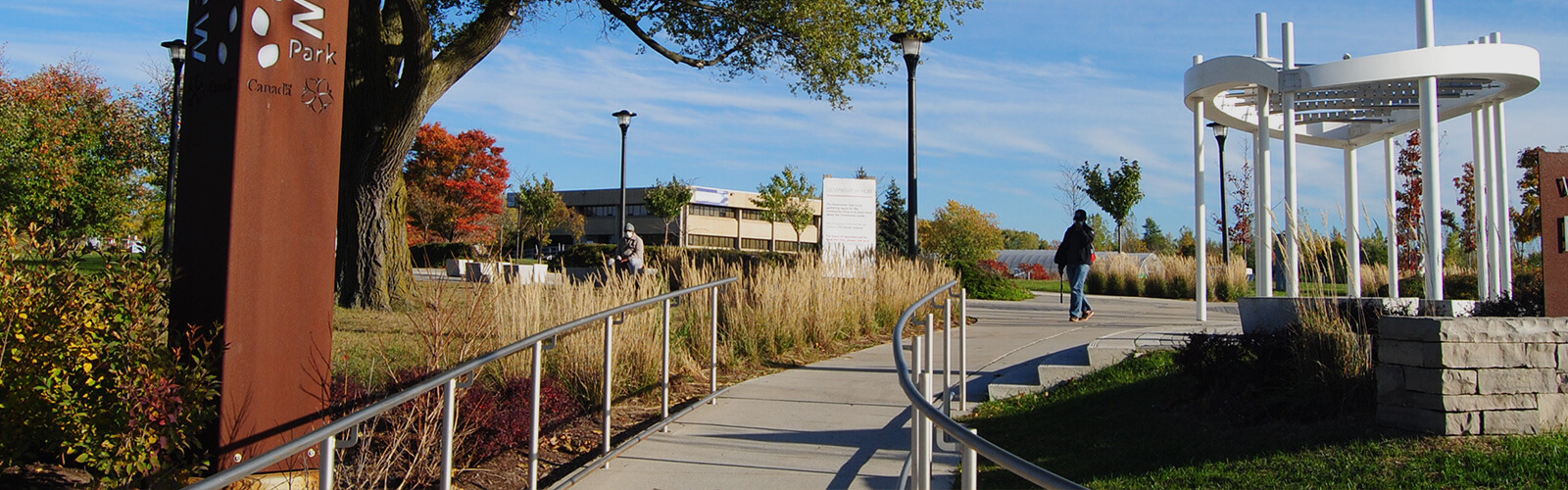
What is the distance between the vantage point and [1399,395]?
225 inches

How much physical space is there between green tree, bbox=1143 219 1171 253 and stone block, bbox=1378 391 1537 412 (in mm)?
36825

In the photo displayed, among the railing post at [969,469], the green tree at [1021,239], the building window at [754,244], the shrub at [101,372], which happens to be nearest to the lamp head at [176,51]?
the shrub at [101,372]

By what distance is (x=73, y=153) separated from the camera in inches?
1052

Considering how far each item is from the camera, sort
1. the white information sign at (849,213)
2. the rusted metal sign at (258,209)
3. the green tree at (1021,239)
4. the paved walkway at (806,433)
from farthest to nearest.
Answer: the green tree at (1021,239), the white information sign at (849,213), the paved walkway at (806,433), the rusted metal sign at (258,209)

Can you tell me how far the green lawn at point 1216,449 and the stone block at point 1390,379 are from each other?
0.22 m

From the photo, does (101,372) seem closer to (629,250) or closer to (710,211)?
(629,250)

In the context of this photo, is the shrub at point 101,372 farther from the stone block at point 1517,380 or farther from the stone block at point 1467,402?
the stone block at point 1517,380

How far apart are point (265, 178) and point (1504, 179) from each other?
11.4 meters

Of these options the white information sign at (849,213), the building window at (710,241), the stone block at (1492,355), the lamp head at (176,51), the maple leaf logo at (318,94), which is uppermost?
the lamp head at (176,51)

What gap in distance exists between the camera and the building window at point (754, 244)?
8101 centimetres

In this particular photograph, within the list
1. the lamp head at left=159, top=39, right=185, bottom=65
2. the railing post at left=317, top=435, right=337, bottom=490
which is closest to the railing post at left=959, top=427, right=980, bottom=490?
the railing post at left=317, top=435, right=337, bottom=490

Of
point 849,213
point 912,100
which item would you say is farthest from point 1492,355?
point 849,213

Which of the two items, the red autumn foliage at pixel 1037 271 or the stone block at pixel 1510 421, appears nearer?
the stone block at pixel 1510 421

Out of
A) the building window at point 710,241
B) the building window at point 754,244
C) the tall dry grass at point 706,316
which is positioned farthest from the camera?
the building window at point 754,244
